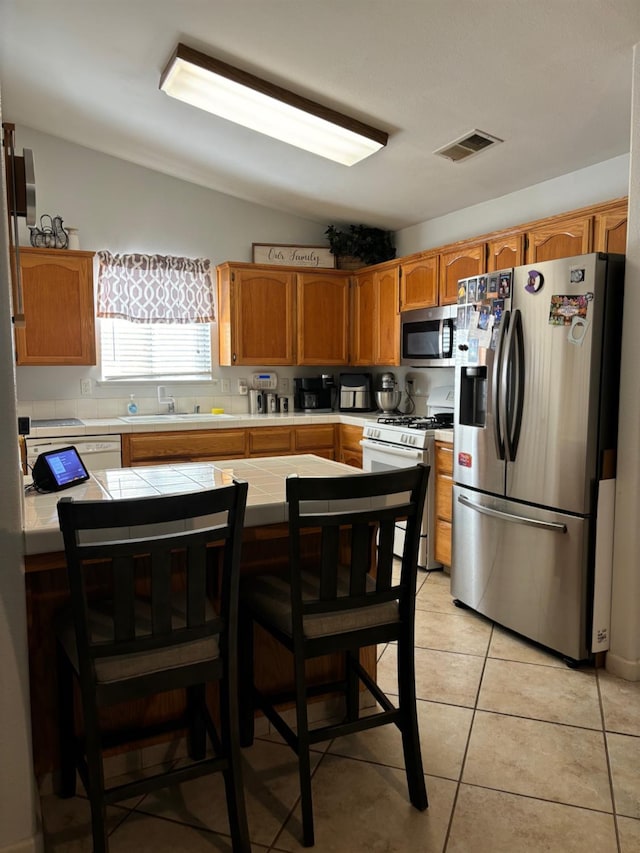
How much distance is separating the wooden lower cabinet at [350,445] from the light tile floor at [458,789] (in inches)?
89.5

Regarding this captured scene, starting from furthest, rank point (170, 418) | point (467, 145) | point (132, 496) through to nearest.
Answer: point (170, 418) < point (467, 145) < point (132, 496)

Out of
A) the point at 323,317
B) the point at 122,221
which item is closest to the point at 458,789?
the point at 323,317

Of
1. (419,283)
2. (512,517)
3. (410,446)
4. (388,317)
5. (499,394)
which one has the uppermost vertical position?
(419,283)

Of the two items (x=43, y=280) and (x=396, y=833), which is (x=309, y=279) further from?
(x=396, y=833)

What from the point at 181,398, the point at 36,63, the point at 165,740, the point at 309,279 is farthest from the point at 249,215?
the point at 165,740

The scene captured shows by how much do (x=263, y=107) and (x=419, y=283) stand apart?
5.36ft

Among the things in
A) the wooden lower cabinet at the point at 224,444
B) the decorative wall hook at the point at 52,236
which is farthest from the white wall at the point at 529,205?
the decorative wall hook at the point at 52,236

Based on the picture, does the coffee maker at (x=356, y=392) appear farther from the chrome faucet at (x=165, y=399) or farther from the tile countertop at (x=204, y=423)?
the chrome faucet at (x=165, y=399)

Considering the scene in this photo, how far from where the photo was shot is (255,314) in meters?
5.02

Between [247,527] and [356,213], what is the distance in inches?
147

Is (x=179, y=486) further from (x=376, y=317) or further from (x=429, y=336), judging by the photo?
(x=376, y=317)

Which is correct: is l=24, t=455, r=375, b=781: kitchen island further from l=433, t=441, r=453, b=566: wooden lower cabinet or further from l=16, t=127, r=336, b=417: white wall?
l=16, t=127, r=336, b=417: white wall

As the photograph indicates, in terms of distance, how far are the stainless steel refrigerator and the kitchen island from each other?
97cm

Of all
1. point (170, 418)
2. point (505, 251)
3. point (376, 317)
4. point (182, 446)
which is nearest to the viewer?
point (505, 251)
